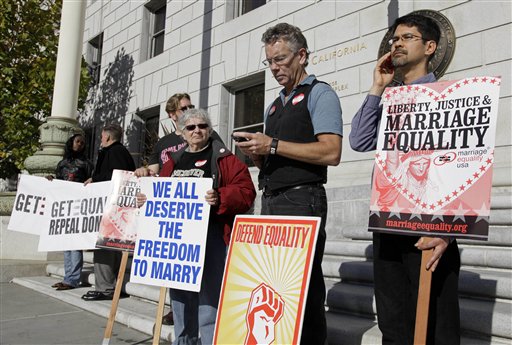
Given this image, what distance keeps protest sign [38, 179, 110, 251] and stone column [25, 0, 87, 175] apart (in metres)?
2.79

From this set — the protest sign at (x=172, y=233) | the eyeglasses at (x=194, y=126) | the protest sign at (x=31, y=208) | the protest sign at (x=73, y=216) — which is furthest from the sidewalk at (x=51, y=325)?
the eyeglasses at (x=194, y=126)

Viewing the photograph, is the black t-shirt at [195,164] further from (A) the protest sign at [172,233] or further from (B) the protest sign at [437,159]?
(B) the protest sign at [437,159]

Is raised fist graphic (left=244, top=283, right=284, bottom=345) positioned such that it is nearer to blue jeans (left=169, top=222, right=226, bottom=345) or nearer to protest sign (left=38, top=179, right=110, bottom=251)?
blue jeans (left=169, top=222, right=226, bottom=345)

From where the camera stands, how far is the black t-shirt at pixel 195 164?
3.31 meters

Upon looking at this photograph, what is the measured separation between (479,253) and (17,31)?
12044 millimetres

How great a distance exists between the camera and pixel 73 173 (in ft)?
21.2

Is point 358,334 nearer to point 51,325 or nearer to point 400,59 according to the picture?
point 400,59

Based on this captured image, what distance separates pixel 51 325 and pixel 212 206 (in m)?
2.89

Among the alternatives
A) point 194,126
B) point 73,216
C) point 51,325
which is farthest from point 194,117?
point 51,325

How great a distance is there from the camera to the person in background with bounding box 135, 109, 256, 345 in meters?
3.22

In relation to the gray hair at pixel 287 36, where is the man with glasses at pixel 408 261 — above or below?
below

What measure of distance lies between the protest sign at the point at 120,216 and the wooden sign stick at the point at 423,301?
2983 mm

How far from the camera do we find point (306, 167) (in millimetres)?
2699

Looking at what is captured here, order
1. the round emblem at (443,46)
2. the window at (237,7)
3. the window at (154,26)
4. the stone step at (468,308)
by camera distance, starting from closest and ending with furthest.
→ the stone step at (468,308) < the round emblem at (443,46) < the window at (237,7) < the window at (154,26)
